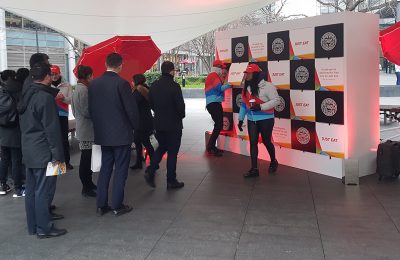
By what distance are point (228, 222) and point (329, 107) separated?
2792 millimetres

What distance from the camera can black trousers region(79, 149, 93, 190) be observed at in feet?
18.7

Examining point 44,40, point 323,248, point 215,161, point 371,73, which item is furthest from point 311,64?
point 44,40

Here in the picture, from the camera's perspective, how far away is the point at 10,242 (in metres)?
4.25

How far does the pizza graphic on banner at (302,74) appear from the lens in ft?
22.2

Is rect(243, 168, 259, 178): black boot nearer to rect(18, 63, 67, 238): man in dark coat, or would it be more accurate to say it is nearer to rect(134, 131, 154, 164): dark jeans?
rect(134, 131, 154, 164): dark jeans

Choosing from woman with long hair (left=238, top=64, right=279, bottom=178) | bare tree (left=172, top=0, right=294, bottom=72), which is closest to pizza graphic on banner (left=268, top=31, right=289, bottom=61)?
woman with long hair (left=238, top=64, right=279, bottom=178)

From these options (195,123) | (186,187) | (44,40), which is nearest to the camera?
(186,187)

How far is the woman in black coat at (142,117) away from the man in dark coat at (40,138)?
9.72 feet

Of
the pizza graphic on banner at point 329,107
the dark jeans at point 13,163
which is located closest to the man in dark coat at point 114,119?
the dark jeans at point 13,163

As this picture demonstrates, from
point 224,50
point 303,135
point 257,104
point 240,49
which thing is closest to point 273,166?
point 303,135

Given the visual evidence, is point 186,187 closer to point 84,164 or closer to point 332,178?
point 84,164

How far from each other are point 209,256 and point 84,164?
260 cm

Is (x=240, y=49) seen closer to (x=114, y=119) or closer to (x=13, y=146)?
(x=114, y=119)

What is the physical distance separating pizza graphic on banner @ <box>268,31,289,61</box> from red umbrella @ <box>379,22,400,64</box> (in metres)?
1.42
